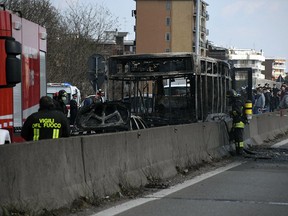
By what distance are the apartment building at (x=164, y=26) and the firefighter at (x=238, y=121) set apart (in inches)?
4294

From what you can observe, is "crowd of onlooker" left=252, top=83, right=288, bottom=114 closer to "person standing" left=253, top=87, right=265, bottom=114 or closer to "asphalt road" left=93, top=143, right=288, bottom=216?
"person standing" left=253, top=87, right=265, bottom=114

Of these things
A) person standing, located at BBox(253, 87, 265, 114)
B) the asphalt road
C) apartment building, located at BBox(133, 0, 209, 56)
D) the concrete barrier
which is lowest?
the asphalt road

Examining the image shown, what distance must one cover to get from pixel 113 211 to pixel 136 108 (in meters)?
9.68

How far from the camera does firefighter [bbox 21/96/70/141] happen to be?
9.63m

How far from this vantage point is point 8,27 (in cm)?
977

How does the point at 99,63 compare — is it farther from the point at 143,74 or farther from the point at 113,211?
the point at 113,211

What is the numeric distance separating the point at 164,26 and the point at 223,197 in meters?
119

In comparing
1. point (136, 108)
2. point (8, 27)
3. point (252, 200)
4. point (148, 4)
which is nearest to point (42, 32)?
point (8, 27)

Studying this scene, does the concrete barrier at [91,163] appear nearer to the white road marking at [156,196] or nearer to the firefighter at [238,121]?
the white road marking at [156,196]

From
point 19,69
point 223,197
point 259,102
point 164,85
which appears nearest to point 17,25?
point 19,69

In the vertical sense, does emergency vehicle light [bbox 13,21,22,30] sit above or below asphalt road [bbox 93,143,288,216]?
above

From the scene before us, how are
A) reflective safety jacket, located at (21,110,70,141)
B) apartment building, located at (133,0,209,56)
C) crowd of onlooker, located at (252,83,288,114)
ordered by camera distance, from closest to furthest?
reflective safety jacket, located at (21,110,70,141) < crowd of onlooker, located at (252,83,288,114) < apartment building, located at (133,0,209,56)

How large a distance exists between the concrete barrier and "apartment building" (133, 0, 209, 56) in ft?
371

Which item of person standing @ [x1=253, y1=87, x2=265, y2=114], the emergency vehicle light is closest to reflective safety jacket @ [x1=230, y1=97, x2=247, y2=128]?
the emergency vehicle light
